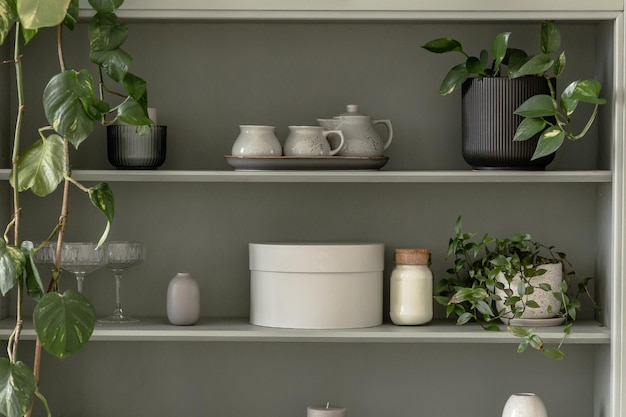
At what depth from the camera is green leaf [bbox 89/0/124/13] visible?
2150mm

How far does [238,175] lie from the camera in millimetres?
2229

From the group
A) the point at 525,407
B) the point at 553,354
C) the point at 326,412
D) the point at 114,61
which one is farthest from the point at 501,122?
the point at 114,61

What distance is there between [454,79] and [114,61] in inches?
33.2

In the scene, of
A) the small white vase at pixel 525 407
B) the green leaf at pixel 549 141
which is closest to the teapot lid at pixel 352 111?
the green leaf at pixel 549 141

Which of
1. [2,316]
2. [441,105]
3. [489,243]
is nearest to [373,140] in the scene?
[441,105]

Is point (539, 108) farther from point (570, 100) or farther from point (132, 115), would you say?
point (132, 115)

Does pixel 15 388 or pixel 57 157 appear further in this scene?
pixel 57 157

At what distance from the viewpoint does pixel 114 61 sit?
84.2 inches

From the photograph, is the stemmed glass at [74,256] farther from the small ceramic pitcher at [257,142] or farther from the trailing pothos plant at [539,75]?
the trailing pothos plant at [539,75]

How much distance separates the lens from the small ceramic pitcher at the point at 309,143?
2.28 meters

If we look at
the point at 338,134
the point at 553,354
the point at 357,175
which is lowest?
the point at 553,354

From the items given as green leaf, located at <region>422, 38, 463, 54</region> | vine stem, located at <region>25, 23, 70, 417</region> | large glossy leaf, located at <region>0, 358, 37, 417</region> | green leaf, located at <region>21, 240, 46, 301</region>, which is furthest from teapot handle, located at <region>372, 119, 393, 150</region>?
large glossy leaf, located at <region>0, 358, 37, 417</region>

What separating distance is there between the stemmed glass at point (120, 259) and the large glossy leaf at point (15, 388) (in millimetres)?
326

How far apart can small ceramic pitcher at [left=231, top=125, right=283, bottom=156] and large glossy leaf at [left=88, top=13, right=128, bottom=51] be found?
37cm
